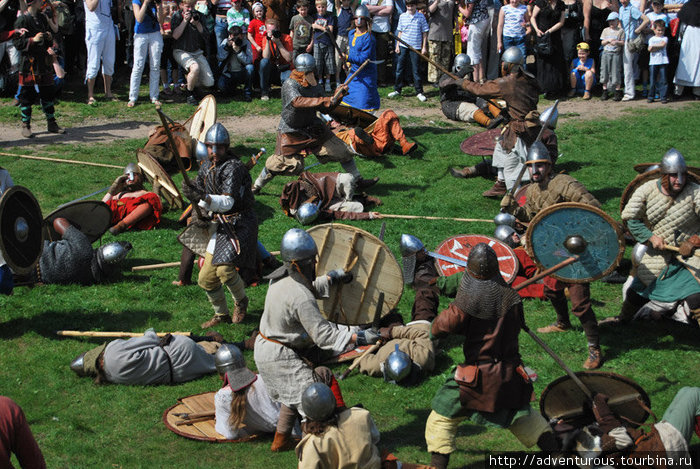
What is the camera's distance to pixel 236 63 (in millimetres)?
16938

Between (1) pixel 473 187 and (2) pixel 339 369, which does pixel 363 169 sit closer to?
(1) pixel 473 187

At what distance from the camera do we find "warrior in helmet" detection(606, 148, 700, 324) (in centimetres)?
773

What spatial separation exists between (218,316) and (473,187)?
530cm

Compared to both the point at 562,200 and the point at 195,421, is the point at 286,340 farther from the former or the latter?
the point at 562,200

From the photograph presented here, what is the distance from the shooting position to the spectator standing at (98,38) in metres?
15.9

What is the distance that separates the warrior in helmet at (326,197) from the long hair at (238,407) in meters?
4.83

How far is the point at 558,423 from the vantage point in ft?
20.4

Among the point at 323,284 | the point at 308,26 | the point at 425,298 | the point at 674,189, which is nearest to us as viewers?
the point at 323,284

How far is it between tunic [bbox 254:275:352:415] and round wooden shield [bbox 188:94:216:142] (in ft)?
23.4

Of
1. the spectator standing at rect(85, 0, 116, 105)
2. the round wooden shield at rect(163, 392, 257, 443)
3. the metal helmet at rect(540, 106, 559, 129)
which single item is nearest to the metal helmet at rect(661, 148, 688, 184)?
the metal helmet at rect(540, 106, 559, 129)

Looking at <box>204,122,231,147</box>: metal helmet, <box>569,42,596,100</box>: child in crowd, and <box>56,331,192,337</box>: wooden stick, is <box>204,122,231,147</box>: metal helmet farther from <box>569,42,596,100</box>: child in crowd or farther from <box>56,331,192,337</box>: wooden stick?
<box>569,42,596,100</box>: child in crowd

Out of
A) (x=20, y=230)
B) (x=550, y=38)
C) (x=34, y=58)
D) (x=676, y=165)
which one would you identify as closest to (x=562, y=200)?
(x=676, y=165)

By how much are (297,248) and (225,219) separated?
2405 mm

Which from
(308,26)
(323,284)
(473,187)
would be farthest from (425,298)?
(308,26)
